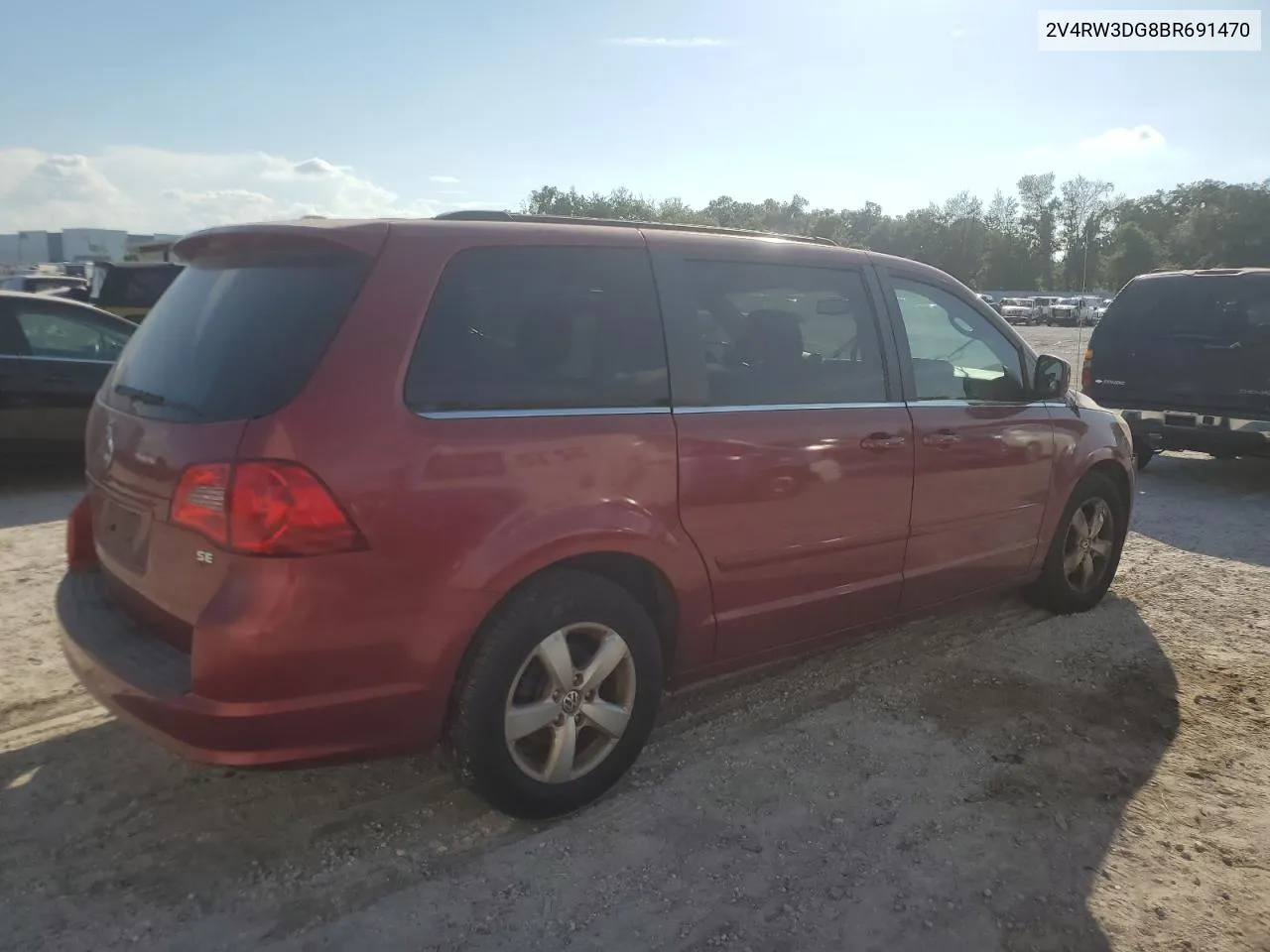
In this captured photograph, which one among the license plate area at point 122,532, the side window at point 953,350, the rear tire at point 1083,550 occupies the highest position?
the side window at point 953,350

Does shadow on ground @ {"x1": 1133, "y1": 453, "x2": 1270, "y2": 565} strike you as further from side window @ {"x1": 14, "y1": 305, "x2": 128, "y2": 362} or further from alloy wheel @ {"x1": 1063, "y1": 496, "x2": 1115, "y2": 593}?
side window @ {"x1": 14, "y1": 305, "x2": 128, "y2": 362}

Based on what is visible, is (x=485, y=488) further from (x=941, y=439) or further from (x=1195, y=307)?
(x=1195, y=307)

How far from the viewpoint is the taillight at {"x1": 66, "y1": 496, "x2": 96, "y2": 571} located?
3326 mm

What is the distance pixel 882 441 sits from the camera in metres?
3.85

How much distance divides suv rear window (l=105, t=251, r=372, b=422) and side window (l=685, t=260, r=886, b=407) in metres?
1.26

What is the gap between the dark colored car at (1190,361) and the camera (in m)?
8.41

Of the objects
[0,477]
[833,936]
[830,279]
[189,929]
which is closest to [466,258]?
[830,279]

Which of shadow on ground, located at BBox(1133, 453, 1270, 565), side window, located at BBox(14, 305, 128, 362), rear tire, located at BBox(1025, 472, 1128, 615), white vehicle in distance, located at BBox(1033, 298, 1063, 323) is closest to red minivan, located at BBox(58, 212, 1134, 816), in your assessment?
rear tire, located at BBox(1025, 472, 1128, 615)

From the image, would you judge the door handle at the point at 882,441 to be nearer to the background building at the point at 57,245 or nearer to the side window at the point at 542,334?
the side window at the point at 542,334

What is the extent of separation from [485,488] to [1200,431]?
314 inches

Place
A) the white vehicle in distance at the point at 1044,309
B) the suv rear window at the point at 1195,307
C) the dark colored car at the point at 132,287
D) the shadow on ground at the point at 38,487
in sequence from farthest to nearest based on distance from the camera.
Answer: the white vehicle in distance at the point at 1044,309 < the dark colored car at the point at 132,287 < the suv rear window at the point at 1195,307 < the shadow on ground at the point at 38,487

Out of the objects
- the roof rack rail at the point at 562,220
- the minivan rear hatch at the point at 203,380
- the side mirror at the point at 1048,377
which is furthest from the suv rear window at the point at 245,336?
the side mirror at the point at 1048,377

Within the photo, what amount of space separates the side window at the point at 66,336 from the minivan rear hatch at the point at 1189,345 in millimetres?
8741

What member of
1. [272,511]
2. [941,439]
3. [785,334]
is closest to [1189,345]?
[941,439]
